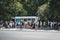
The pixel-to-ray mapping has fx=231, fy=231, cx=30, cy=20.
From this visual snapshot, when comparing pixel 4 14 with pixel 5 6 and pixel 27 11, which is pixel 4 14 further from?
pixel 27 11

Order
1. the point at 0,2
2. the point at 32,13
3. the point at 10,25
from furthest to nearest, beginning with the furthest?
the point at 32,13 < the point at 0,2 < the point at 10,25

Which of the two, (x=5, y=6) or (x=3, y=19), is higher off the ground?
(x=5, y=6)

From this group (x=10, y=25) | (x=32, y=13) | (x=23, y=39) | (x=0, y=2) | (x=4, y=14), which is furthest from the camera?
(x=32, y=13)

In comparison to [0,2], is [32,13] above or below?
below

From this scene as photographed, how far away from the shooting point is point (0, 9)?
4372 cm

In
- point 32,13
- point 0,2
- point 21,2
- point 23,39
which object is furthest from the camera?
point 32,13

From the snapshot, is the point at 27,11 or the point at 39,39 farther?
the point at 27,11

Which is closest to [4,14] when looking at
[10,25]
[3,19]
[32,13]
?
[3,19]

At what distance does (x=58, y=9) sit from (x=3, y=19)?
49.5ft

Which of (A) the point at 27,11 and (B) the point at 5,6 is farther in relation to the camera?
(A) the point at 27,11

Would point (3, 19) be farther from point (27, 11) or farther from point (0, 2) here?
point (27, 11)

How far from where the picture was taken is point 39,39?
12062mm

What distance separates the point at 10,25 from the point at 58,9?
28.4ft

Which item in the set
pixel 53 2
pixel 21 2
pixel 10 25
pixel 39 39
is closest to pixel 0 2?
pixel 10 25
